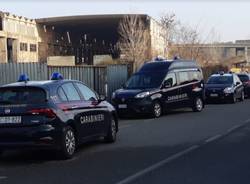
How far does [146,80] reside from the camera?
2139 cm

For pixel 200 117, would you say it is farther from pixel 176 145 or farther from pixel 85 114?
pixel 85 114

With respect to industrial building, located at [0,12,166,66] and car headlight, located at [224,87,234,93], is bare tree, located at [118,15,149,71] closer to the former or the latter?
industrial building, located at [0,12,166,66]

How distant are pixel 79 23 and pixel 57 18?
10.6 feet

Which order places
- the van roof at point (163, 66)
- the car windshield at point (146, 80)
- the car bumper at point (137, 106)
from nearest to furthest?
the car bumper at point (137, 106) → the car windshield at point (146, 80) → the van roof at point (163, 66)

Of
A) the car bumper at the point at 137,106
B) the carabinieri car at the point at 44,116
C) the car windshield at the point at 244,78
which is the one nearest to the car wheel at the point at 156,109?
the car bumper at the point at 137,106

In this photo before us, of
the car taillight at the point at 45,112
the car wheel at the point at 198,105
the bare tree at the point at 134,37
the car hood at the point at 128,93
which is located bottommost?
the car wheel at the point at 198,105

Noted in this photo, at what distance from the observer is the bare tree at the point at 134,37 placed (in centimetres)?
5038

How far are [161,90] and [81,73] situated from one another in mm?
5960

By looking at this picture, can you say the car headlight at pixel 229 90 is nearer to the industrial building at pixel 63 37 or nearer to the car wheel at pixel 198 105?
the car wheel at pixel 198 105

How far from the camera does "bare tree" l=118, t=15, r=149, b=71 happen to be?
165 ft

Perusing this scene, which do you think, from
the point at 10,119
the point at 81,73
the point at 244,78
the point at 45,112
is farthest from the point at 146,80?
the point at 244,78

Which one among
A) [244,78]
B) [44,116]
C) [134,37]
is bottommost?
[244,78]

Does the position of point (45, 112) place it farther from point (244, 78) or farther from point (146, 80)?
point (244, 78)

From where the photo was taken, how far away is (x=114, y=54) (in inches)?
2571
